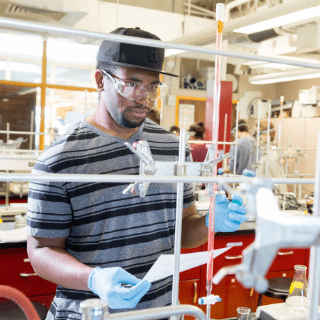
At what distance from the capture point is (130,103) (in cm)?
132

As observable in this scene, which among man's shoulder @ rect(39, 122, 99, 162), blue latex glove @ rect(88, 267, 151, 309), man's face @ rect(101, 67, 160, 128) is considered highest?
man's face @ rect(101, 67, 160, 128)

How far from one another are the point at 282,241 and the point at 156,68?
105 centimetres

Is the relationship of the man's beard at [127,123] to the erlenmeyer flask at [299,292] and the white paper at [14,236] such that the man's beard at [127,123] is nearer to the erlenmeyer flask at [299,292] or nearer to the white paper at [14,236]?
the erlenmeyer flask at [299,292]

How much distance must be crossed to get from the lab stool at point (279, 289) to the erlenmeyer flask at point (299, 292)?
1042mm

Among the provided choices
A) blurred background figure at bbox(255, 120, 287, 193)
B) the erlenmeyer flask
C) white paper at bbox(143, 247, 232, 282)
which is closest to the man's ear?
white paper at bbox(143, 247, 232, 282)

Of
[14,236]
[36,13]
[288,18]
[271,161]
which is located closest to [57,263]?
[14,236]

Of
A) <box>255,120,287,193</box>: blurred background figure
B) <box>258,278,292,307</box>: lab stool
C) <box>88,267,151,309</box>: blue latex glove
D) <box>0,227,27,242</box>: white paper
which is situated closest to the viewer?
<box>88,267,151,309</box>: blue latex glove

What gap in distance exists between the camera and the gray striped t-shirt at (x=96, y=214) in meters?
1.21

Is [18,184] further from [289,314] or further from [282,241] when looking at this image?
[282,241]

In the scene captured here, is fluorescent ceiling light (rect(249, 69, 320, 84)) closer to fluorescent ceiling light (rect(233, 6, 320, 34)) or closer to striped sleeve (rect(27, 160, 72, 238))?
fluorescent ceiling light (rect(233, 6, 320, 34))

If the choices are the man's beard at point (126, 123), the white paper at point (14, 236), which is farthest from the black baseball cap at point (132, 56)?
the white paper at point (14, 236)

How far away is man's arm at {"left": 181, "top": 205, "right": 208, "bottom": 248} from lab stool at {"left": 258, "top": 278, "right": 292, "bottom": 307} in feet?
4.42

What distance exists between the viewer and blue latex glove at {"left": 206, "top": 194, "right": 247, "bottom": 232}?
960mm

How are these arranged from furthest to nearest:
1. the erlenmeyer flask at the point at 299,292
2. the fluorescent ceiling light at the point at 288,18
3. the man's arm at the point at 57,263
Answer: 1. the fluorescent ceiling light at the point at 288,18
2. the erlenmeyer flask at the point at 299,292
3. the man's arm at the point at 57,263
